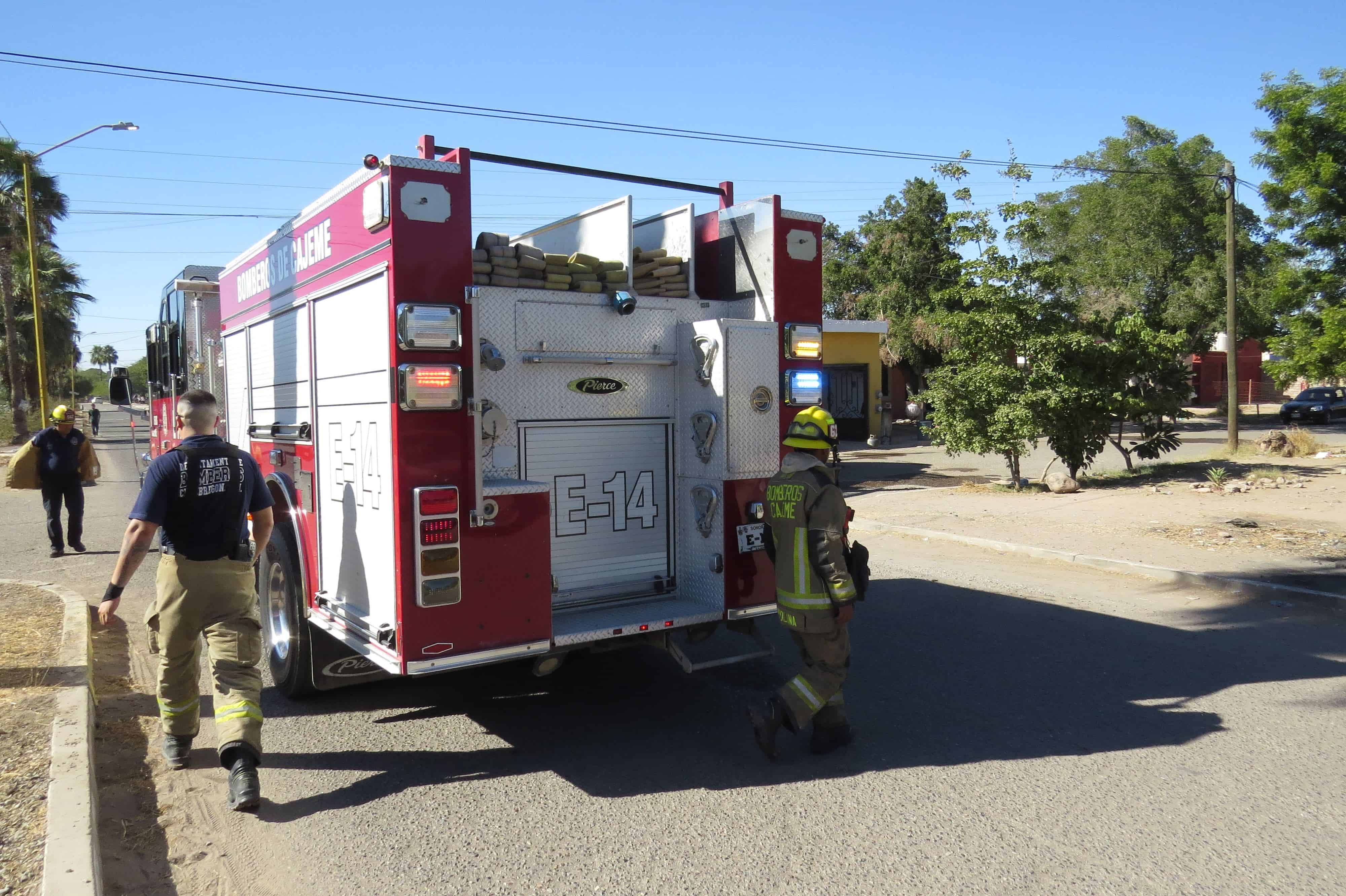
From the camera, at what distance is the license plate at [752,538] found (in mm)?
5172

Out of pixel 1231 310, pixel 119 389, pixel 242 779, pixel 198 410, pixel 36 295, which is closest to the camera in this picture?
pixel 242 779

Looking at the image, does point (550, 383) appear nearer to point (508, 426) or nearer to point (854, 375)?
point (508, 426)

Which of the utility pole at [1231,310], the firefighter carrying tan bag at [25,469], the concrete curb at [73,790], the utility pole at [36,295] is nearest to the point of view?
the concrete curb at [73,790]

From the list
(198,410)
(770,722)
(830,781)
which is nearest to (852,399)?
(770,722)

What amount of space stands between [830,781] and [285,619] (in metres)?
3.42

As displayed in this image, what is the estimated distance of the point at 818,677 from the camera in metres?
4.60

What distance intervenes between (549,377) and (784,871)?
2.68 meters

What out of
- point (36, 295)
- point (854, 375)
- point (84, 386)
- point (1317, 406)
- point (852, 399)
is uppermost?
point (84, 386)

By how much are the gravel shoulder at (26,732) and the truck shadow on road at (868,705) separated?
895 millimetres

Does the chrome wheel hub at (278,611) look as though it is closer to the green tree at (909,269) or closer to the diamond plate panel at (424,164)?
the diamond plate panel at (424,164)

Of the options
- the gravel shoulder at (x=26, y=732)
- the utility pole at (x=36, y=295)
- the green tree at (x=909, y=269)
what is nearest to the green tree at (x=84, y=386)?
the utility pole at (x=36, y=295)

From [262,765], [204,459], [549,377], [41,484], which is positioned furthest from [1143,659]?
[41,484]

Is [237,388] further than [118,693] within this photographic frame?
Yes

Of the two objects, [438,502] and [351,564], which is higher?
[438,502]
